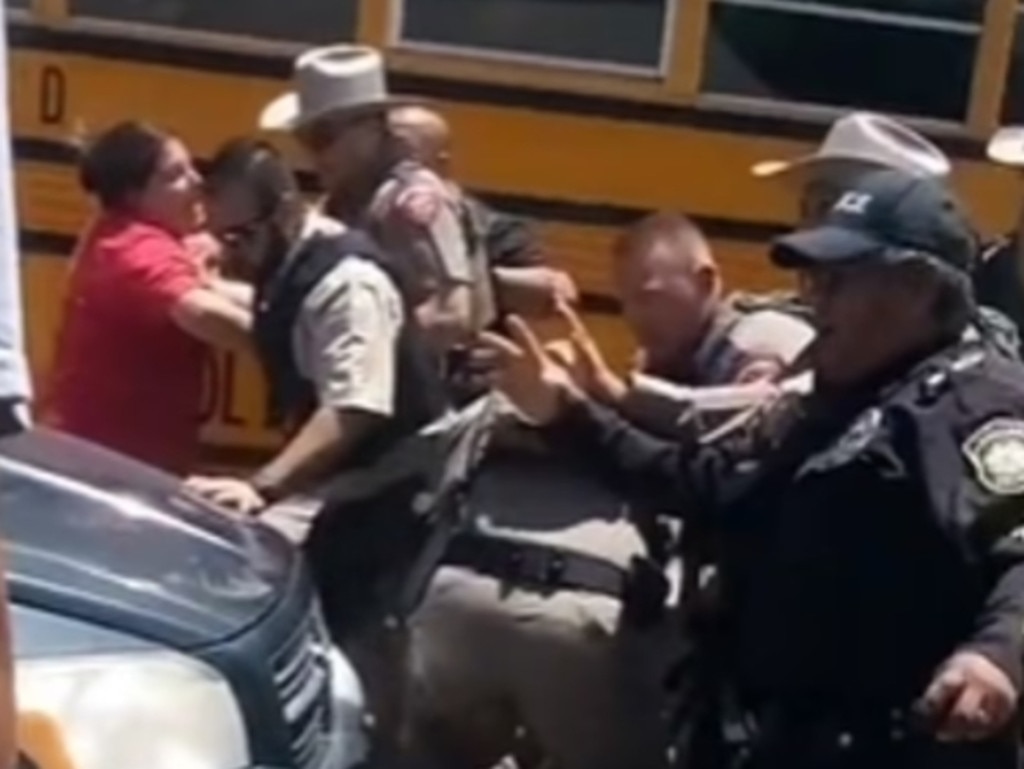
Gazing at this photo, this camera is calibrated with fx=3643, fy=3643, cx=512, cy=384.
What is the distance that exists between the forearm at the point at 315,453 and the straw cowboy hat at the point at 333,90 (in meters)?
0.82

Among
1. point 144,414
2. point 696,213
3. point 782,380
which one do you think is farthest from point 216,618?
point 696,213

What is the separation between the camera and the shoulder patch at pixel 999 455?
179 inches

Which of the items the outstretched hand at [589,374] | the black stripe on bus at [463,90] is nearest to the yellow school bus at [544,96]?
the black stripe on bus at [463,90]

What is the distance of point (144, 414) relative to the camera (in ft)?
22.5

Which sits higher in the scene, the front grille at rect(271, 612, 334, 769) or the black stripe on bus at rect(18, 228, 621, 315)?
the front grille at rect(271, 612, 334, 769)

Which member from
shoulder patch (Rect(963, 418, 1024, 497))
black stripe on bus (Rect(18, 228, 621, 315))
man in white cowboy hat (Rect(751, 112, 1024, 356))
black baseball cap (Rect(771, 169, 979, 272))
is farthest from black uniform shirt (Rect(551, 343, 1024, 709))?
black stripe on bus (Rect(18, 228, 621, 315))

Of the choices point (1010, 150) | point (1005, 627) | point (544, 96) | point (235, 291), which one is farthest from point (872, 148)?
point (544, 96)

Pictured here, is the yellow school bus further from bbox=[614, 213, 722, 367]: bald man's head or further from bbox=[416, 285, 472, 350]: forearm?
bbox=[614, 213, 722, 367]: bald man's head

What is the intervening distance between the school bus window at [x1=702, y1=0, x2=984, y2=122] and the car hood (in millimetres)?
3667

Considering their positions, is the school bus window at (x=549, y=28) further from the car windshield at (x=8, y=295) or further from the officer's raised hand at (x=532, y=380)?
the car windshield at (x=8, y=295)

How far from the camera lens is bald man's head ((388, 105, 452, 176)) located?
23.6ft

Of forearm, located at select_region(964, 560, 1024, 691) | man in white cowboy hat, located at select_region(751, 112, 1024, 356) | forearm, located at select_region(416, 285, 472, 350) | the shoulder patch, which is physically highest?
the shoulder patch

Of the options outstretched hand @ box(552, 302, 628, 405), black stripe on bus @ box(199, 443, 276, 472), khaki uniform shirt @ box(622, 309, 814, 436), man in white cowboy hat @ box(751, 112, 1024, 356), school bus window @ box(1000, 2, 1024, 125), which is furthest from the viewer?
school bus window @ box(1000, 2, 1024, 125)

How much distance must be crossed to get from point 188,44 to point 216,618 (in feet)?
14.1
